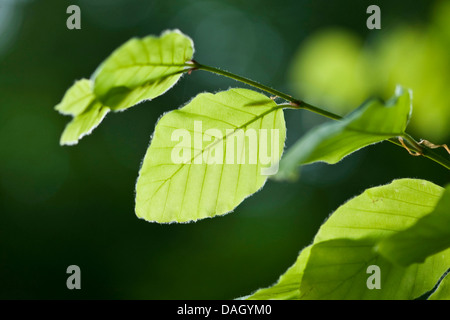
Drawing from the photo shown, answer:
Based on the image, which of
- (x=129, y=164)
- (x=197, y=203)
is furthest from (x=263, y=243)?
(x=197, y=203)

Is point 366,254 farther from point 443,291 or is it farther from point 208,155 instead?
point 208,155

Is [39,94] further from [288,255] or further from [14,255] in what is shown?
[288,255]

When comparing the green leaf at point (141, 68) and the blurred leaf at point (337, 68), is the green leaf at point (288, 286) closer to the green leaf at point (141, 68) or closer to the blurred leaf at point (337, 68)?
the green leaf at point (141, 68)

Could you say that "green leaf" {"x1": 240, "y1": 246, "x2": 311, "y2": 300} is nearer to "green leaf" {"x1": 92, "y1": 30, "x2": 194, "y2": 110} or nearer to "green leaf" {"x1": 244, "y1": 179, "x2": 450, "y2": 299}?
"green leaf" {"x1": 244, "y1": 179, "x2": 450, "y2": 299}

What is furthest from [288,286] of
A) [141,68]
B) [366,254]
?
[141,68]

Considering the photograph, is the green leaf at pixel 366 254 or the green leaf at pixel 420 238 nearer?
the green leaf at pixel 420 238

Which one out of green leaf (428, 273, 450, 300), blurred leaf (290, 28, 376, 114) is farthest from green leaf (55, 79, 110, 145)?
blurred leaf (290, 28, 376, 114)

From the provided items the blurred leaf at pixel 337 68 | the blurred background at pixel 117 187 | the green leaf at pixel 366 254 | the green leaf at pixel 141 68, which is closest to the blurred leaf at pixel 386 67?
the blurred leaf at pixel 337 68
